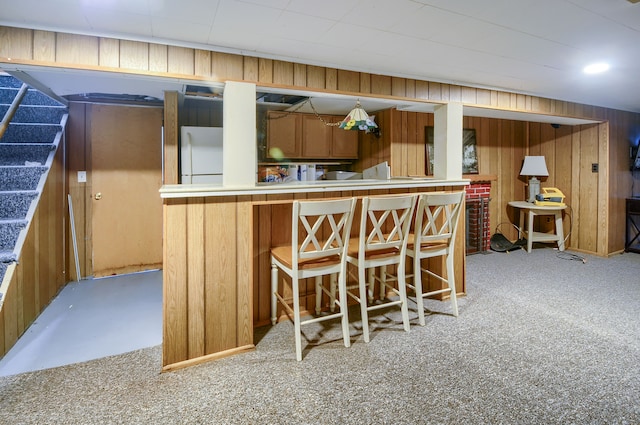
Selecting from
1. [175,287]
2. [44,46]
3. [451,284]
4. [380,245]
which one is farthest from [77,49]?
[451,284]

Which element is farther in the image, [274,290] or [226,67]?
[274,290]

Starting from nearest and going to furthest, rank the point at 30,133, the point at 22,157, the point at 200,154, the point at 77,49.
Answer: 1. the point at 77,49
2. the point at 22,157
3. the point at 30,133
4. the point at 200,154

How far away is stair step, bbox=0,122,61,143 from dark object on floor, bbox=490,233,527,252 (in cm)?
605

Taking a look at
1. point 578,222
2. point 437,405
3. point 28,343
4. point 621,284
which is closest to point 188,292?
point 28,343

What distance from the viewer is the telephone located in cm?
545

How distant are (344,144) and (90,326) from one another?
3929 millimetres

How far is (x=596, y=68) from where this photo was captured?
10.7 ft

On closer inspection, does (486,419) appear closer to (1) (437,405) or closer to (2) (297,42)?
(1) (437,405)

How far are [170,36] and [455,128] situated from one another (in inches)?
104

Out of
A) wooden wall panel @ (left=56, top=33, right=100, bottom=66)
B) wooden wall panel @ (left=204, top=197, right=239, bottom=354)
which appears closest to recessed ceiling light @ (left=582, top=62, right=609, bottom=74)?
wooden wall panel @ (left=204, top=197, right=239, bottom=354)

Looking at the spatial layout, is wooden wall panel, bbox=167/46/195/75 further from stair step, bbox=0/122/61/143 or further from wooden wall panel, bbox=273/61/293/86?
stair step, bbox=0/122/61/143

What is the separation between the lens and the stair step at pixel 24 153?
3672 millimetres

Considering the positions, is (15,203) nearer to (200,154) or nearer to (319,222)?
(200,154)

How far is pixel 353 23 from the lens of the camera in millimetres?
2230
